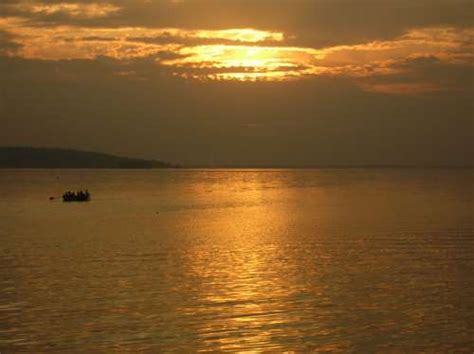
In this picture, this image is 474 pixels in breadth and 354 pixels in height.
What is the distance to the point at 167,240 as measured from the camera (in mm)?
45062

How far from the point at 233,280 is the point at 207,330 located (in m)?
8.02

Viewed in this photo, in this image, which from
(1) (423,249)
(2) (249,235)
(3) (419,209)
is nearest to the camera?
(1) (423,249)

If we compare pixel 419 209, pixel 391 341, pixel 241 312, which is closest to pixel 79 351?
pixel 241 312

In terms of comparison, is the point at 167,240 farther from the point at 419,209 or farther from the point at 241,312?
the point at 419,209

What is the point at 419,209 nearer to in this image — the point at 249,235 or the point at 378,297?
the point at 249,235

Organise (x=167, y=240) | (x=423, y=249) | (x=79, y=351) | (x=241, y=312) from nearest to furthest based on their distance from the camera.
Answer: (x=79, y=351)
(x=241, y=312)
(x=423, y=249)
(x=167, y=240)

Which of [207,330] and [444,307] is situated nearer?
[207,330]

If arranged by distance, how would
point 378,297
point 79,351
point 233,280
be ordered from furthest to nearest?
point 233,280 < point 378,297 < point 79,351

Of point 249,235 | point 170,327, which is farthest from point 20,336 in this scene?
point 249,235

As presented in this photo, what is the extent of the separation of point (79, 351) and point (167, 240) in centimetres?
2638

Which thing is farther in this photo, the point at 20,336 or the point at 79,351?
the point at 20,336

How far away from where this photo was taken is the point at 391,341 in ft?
64.7

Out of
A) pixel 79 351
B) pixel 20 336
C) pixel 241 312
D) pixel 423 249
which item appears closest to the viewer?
pixel 79 351

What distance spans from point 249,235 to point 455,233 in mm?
13643
